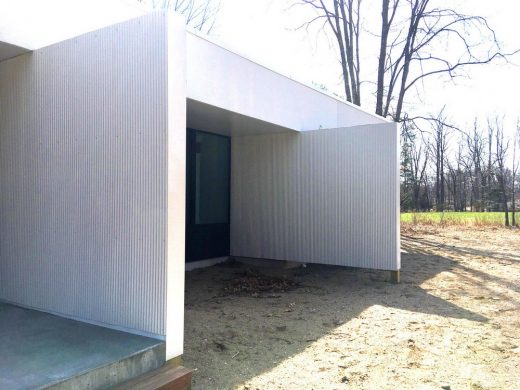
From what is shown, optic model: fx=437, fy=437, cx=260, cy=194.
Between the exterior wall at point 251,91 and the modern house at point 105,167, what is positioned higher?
the exterior wall at point 251,91

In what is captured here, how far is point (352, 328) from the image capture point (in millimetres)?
4035

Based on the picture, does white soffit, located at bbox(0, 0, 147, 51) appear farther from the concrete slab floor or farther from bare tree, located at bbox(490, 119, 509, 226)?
bare tree, located at bbox(490, 119, 509, 226)

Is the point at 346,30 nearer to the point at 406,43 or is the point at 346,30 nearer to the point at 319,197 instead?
the point at 406,43

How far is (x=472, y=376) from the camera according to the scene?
287 centimetres

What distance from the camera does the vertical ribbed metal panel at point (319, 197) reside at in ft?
19.6

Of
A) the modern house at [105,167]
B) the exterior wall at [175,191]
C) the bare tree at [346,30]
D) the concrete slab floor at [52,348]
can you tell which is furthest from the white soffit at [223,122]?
the bare tree at [346,30]

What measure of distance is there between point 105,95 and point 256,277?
4013mm

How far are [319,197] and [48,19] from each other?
4232mm

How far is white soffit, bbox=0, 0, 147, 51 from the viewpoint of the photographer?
3223 millimetres

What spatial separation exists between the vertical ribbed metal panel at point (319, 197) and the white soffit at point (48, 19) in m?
3.39

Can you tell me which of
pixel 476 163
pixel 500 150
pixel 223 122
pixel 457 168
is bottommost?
pixel 223 122

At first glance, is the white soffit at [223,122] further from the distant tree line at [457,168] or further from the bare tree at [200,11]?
the distant tree line at [457,168]

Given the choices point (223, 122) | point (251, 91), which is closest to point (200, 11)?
point (223, 122)

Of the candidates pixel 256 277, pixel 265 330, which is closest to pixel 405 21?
pixel 256 277
